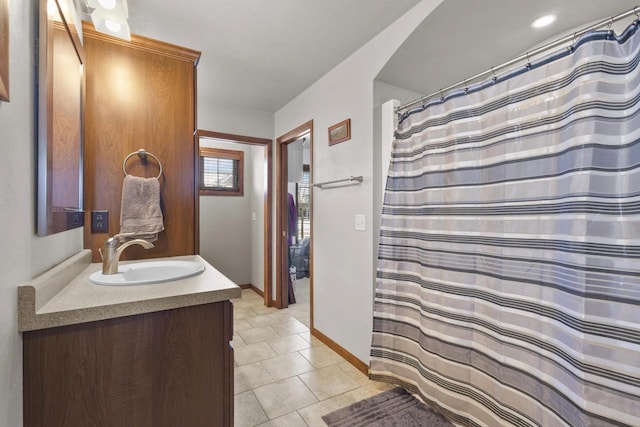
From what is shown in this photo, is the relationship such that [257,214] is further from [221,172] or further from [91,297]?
[91,297]

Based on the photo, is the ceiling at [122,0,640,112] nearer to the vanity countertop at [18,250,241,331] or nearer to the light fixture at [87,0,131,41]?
the light fixture at [87,0,131,41]

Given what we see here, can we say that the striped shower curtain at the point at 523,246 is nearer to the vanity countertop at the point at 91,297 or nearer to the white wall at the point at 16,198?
the vanity countertop at the point at 91,297

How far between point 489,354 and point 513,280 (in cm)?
40

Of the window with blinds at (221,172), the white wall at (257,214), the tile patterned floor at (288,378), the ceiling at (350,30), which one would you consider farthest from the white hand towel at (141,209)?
the window with blinds at (221,172)

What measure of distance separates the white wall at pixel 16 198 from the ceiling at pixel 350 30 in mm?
1152

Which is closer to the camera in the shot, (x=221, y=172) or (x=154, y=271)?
(x=154, y=271)

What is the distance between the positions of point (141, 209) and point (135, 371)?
1.04m

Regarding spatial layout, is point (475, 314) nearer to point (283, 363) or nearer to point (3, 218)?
point (283, 363)

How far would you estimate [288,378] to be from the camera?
6.92ft

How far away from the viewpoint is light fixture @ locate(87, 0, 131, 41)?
145cm

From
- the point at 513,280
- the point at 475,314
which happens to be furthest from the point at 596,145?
the point at 475,314

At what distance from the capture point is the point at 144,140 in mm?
1831

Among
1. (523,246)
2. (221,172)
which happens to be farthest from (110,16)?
(221,172)

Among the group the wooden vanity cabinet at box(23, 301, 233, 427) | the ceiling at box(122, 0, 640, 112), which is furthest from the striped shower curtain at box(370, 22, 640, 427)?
the wooden vanity cabinet at box(23, 301, 233, 427)
